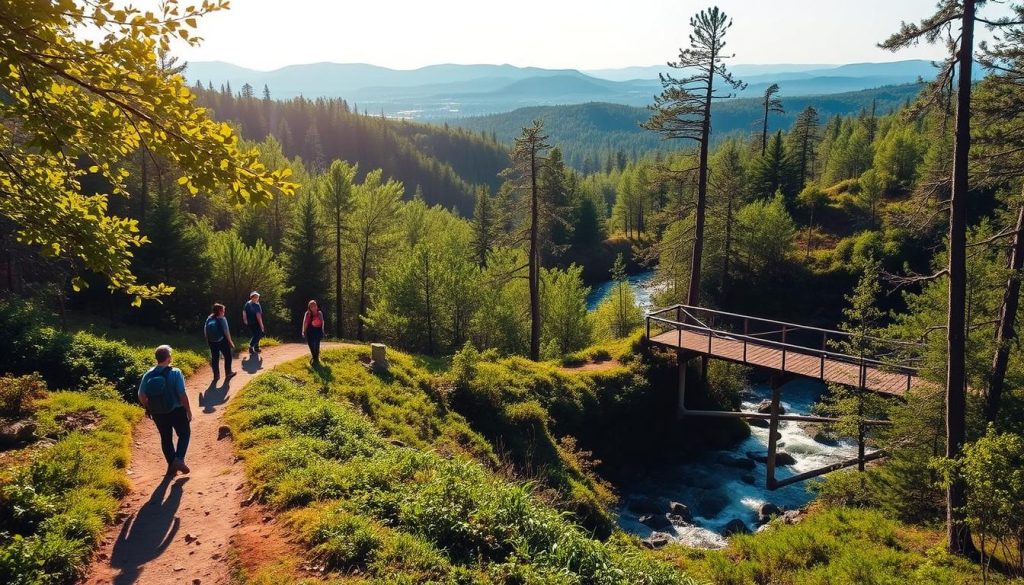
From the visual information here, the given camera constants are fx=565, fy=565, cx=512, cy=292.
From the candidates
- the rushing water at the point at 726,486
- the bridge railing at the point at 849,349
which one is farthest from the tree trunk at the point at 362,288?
the rushing water at the point at 726,486

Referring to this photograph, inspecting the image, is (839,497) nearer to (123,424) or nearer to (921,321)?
(921,321)

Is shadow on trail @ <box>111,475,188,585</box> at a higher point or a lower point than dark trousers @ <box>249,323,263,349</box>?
lower

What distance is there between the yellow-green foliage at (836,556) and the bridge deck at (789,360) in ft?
16.7

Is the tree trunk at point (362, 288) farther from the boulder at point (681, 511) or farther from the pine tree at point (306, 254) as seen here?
the boulder at point (681, 511)

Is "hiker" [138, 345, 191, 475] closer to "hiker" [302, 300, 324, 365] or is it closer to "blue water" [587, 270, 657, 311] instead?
"hiker" [302, 300, 324, 365]

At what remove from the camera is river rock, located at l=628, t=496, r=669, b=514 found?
22047 millimetres

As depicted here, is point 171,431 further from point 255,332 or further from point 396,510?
point 255,332

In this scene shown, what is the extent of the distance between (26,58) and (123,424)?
8504mm

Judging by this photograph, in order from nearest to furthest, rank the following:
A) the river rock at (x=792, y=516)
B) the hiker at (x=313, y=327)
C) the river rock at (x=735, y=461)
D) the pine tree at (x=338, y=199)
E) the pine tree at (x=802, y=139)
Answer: the hiker at (x=313, y=327), the river rock at (x=792, y=516), the river rock at (x=735, y=461), the pine tree at (x=338, y=199), the pine tree at (x=802, y=139)

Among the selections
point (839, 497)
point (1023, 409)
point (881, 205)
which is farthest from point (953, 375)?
point (881, 205)

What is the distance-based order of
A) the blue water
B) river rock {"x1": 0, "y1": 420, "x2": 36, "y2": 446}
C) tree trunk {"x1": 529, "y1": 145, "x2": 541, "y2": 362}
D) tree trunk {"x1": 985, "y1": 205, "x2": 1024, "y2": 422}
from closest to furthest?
river rock {"x1": 0, "y1": 420, "x2": 36, "y2": 446} → tree trunk {"x1": 985, "y1": 205, "x2": 1024, "y2": 422} → tree trunk {"x1": 529, "y1": 145, "x2": 541, "y2": 362} → the blue water

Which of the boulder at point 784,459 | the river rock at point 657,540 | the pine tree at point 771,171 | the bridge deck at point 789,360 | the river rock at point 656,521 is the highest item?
the pine tree at point 771,171

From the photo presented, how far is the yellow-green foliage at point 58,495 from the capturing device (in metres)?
6.07

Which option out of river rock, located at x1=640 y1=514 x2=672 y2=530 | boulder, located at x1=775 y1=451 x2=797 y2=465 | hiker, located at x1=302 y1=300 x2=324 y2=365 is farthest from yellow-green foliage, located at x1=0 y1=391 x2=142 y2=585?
boulder, located at x1=775 y1=451 x2=797 y2=465
